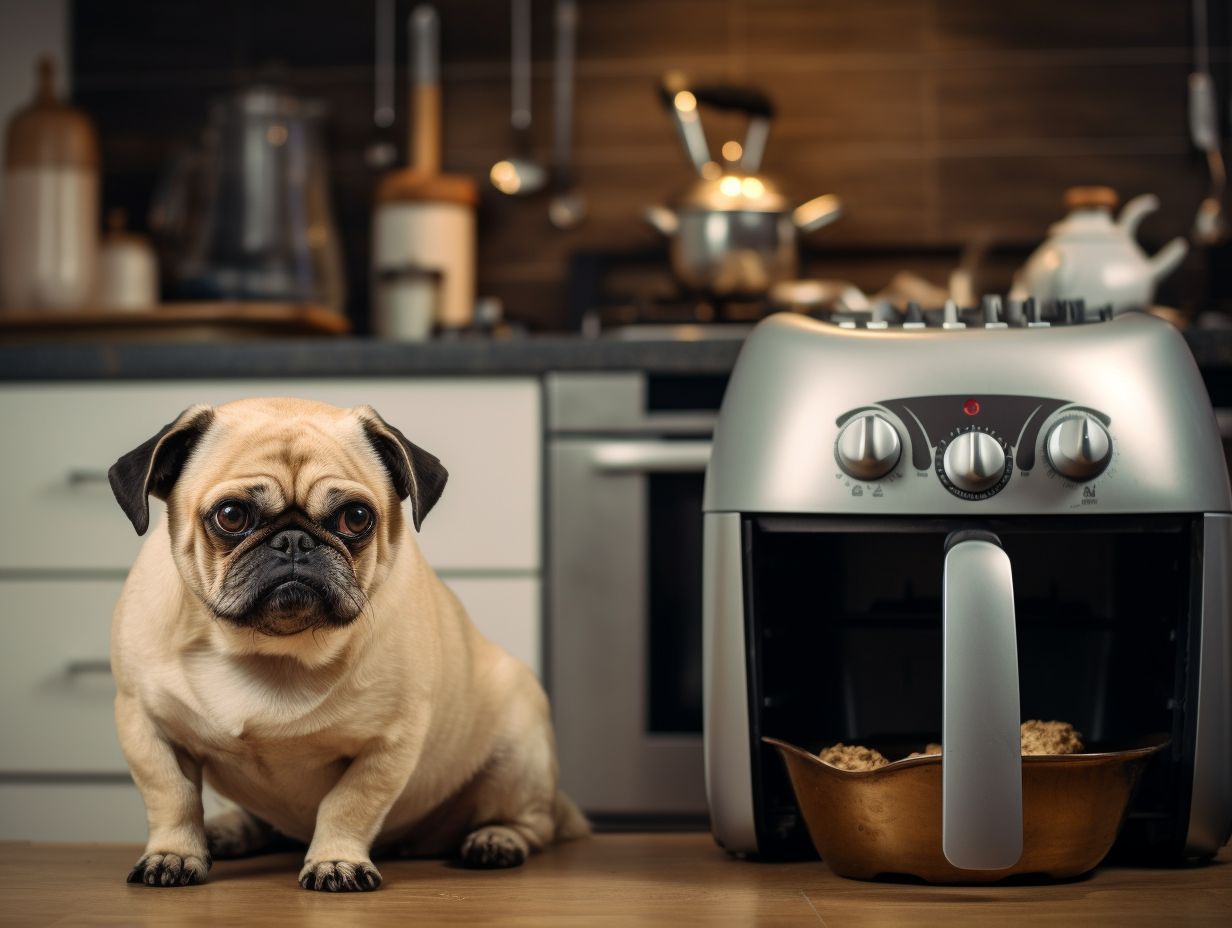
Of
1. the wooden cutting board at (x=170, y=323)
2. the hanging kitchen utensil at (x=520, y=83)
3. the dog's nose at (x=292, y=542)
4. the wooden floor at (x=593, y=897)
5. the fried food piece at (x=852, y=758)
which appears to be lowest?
the wooden floor at (x=593, y=897)

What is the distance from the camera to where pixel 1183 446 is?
919mm

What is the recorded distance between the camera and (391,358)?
66.4 inches

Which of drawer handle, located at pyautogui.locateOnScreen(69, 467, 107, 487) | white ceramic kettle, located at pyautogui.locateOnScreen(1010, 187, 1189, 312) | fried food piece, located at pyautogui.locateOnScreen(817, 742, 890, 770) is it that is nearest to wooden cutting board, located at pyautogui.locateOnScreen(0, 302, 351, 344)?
drawer handle, located at pyautogui.locateOnScreen(69, 467, 107, 487)

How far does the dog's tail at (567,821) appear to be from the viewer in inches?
44.0

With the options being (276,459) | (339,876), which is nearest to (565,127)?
(276,459)

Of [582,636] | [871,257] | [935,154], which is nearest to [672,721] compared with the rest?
[582,636]

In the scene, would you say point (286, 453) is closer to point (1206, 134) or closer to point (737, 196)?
point (737, 196)

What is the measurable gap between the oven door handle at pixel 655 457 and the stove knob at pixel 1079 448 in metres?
0.74

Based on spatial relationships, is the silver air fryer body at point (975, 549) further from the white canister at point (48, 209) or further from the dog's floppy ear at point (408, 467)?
the white canister at point (48, 209)

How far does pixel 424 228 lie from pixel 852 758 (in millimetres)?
1556

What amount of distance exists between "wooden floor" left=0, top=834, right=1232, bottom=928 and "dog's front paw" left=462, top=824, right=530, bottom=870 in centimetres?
2

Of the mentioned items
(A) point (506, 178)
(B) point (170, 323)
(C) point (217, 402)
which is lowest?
(C) point (217, 402)

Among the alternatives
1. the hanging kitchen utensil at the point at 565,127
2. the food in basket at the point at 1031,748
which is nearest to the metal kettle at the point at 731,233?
the hanging kitchen utensil at the point at 565,127

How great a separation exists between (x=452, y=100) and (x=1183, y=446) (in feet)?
5.70
